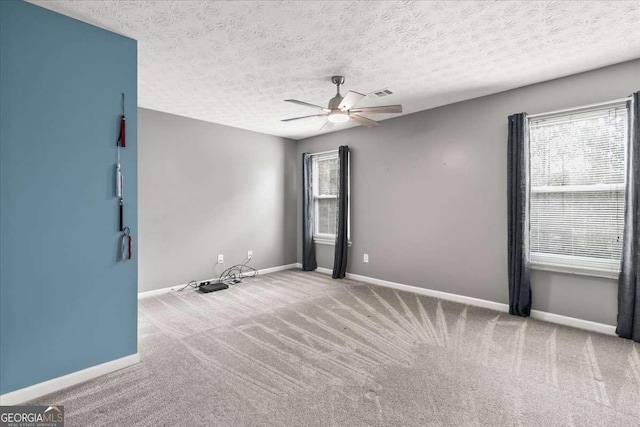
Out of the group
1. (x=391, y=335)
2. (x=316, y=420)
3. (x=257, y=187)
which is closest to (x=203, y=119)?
(x=257, y=187)

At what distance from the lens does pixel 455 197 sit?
4.02 m

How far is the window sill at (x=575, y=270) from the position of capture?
2973 mm

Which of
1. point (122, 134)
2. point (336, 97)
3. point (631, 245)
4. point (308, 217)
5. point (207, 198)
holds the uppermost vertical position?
point (336, 97)

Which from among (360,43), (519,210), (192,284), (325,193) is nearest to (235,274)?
(192,284)

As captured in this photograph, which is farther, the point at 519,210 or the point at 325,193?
the point at 325,193

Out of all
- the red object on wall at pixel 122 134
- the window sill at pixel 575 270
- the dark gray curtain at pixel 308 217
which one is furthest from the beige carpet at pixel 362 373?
the dark gray curtain at pixel 308 217

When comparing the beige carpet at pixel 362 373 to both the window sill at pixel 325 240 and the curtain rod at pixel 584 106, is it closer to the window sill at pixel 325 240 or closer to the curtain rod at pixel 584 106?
the window sill at pixel 325 240

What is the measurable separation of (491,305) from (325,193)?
3.27m

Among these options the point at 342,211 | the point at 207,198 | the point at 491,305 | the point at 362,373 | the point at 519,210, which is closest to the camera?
the point at 362,373

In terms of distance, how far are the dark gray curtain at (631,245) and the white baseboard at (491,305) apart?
0.62ft

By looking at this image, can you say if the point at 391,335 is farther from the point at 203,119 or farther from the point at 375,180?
the point at 203,119

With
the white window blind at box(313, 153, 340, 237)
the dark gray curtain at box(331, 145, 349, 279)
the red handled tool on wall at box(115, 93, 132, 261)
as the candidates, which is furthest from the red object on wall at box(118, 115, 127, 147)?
the white window blind at box(313, 153, 340, 237)

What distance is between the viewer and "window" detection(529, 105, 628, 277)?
297 cm

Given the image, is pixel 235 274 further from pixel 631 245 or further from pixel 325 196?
pixel 631 245
